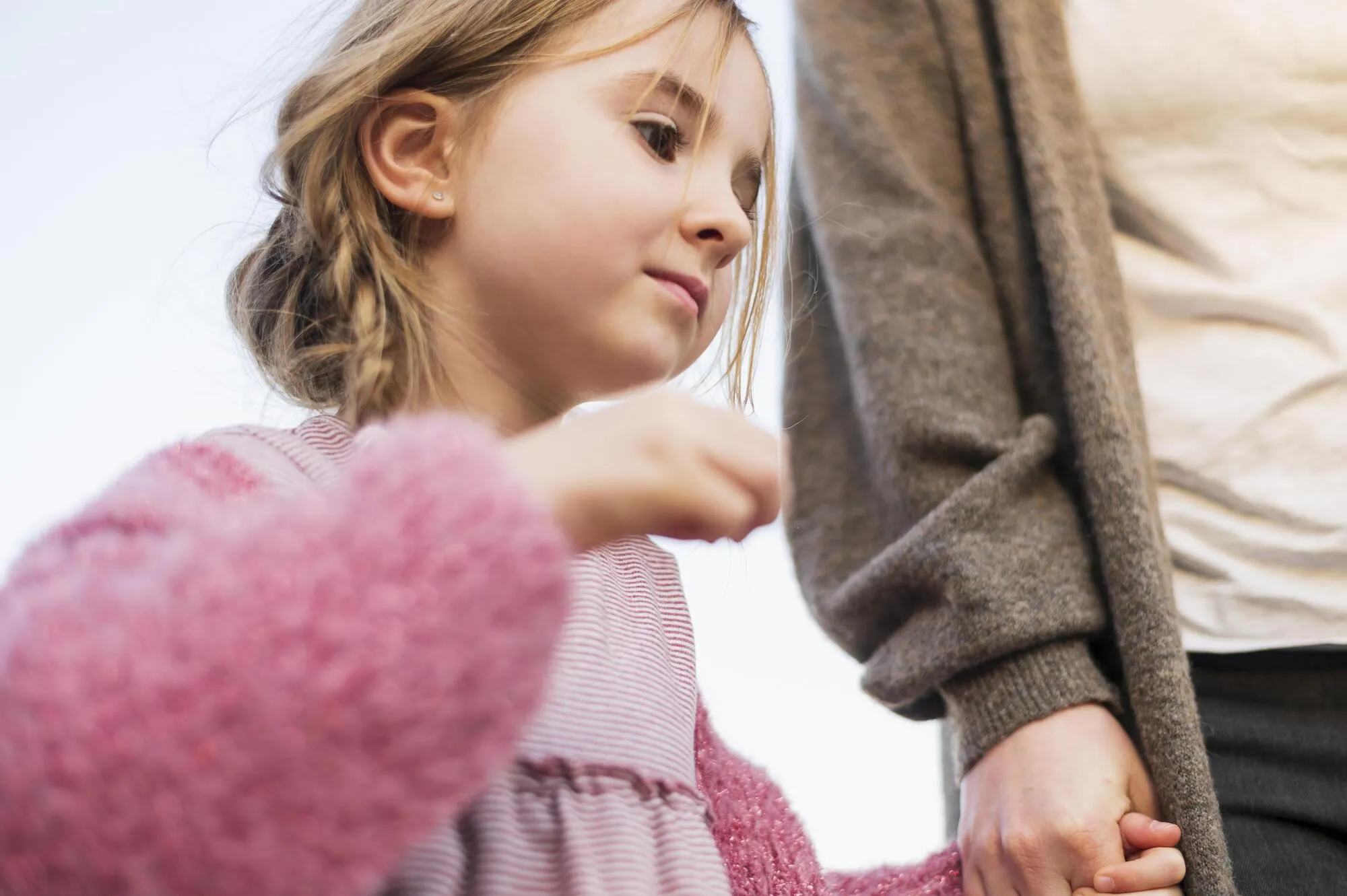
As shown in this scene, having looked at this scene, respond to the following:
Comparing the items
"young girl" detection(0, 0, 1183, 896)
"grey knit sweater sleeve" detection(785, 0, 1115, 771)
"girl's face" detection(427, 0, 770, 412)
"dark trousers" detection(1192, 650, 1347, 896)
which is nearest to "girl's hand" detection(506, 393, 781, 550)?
"young girl" detection(0, 0, 1183, 896)

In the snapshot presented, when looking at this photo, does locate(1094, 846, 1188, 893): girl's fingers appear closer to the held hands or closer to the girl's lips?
the held hands

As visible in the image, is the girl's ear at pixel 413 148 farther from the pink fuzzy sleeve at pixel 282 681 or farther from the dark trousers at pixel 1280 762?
the dark trousers at pixel 1280 762

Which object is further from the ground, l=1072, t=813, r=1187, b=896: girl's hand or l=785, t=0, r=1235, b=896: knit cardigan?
l=785, t=0, r=1235, b=896: knit cardigan

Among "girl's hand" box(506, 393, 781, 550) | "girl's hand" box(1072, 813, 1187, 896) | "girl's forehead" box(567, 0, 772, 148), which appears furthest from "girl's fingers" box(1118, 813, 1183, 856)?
"girl's forehead" box(567, 0, 772, 148)

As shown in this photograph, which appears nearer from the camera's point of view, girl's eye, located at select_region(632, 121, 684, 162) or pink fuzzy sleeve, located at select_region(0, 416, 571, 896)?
pink fuzzy sleeve, located at select_region(0, 416, 571, 896)

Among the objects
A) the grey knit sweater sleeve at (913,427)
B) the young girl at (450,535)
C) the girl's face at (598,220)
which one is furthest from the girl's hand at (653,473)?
the grey knit sweater sleeve at (913,427)

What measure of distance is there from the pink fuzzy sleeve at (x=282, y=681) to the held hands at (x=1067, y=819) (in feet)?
1.28

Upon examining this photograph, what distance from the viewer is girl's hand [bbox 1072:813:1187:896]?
24.8 inches

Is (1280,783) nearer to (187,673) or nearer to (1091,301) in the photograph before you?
(1091,301)

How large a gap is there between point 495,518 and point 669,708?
28 cm

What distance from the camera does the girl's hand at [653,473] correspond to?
0.42 meters

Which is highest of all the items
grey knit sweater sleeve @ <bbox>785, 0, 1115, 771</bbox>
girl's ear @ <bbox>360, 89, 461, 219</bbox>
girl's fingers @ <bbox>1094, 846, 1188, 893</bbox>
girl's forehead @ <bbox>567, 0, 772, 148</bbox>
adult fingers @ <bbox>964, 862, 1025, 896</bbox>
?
girl's forehead @ <bbox>567, 0, 772, 148</bbox>

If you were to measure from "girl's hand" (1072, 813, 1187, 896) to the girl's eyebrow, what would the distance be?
0.47m

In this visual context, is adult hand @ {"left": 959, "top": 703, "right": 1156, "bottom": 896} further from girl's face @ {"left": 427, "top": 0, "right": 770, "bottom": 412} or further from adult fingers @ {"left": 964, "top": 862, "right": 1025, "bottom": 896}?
girl's face @ {"left": 427, "top": 0, "right": 770, "bottom": 412}
